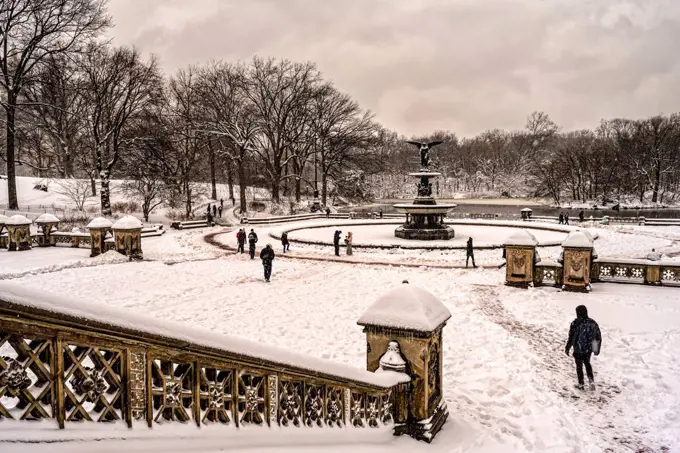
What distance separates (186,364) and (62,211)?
126 ft

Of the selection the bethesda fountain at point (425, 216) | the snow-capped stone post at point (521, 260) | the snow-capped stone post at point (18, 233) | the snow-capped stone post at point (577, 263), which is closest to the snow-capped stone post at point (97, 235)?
the snow-capped stone post at point (18, 233)

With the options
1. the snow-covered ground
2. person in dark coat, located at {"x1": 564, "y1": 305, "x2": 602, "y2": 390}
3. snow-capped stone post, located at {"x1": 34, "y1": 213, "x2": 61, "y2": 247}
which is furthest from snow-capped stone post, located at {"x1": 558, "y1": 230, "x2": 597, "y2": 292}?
snow-capped stone post, located at {"x1": 34, "y1": 213, "x2": 61, "y2": 247}

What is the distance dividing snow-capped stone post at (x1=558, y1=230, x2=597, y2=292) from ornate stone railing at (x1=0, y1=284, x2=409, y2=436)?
473 inches

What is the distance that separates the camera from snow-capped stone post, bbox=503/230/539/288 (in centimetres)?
1499

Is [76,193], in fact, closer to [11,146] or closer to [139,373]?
[11,146]

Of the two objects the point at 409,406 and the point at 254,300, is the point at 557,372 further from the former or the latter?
the point at 254,300

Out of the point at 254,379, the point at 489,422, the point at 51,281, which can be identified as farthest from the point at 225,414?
the point at 51,281

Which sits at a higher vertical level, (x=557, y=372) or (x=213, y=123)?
(x=213, y=123)

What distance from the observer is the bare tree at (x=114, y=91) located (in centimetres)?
3659

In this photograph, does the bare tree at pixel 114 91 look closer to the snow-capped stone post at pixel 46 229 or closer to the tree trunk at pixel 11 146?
the tree trunk at pixel 11 146

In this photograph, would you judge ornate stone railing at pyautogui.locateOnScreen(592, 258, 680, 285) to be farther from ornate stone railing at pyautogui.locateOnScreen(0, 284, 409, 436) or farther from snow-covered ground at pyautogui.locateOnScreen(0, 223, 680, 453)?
ornate stone railing at pyautogui.locateOnScreen(0, 284, 409, 436)

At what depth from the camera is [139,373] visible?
2910mm

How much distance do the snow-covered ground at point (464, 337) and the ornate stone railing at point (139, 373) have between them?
0.47 feet

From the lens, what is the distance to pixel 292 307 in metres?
12.9
